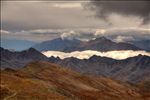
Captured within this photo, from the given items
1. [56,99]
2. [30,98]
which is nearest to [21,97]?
[30,98]

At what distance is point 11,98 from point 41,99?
708 inches

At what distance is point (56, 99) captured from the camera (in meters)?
199

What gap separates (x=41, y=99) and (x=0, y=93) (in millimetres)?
22590

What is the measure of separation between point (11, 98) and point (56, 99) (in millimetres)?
27221

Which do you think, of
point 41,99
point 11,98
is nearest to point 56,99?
point 41,99

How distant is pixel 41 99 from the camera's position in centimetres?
19450

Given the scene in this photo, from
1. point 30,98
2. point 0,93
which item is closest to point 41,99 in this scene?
point 30,98

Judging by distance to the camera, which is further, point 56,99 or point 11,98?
point 56,99

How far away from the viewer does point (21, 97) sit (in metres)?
190

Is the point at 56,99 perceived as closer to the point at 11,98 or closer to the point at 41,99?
the point at 41,99

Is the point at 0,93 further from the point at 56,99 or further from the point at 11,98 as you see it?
the point at 56,99

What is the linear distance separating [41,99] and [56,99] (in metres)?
9.27

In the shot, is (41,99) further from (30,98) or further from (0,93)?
(0,93)

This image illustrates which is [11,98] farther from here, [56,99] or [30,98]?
[56,99]
